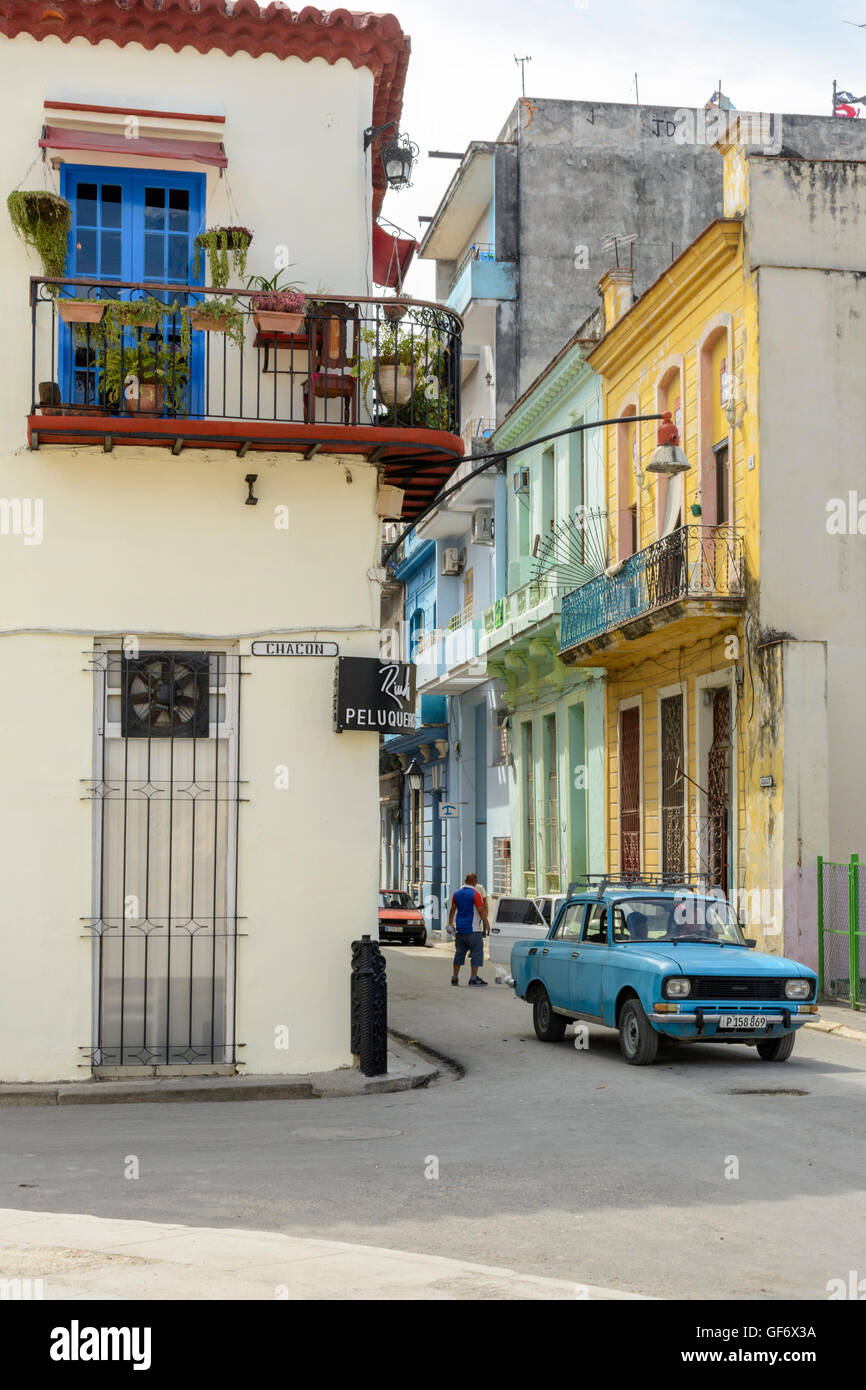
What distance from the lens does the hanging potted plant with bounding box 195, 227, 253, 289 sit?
1326cm

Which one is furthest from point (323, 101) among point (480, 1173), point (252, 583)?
point (480, 1173)

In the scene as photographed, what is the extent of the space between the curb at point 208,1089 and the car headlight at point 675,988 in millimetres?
2243

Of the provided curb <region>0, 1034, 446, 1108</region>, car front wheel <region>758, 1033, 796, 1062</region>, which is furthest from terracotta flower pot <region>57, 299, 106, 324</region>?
A: car front wheel <region>758, 1033, 796, 1062</region>

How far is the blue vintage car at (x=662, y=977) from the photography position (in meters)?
14.0

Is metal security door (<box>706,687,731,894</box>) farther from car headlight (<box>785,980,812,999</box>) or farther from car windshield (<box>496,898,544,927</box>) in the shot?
car headlight (<box>785,980,812,999</box>)

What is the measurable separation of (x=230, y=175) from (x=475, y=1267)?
32.0 ft

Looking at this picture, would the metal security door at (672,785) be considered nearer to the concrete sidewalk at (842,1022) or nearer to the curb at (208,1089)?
the concrete sidewalk at (842,1022)

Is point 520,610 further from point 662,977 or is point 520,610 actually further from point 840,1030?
point 662,977

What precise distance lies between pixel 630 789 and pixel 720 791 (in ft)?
15.3

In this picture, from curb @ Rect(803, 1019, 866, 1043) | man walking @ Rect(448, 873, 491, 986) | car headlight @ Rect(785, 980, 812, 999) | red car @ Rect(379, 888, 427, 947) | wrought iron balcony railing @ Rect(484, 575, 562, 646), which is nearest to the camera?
car headlight @ Rect(785, 980, 812, 999)

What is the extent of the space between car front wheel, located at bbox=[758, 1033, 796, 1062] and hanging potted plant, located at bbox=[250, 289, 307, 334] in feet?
24.0

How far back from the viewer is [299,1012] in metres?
13.1

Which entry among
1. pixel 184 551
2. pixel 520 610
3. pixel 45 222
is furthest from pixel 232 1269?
pixel 520 610

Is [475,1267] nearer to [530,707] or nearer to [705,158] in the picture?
[530,707]
